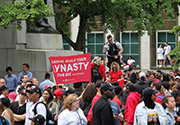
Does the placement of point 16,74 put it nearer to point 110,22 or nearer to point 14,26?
point 14,26

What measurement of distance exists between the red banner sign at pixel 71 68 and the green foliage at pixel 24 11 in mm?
4198

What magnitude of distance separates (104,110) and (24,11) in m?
9.07

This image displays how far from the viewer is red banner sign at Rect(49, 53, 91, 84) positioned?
1362cm

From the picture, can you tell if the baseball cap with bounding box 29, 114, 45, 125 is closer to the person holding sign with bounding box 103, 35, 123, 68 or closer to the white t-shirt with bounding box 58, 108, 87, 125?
the white t-shirt with bounding box 58, 108, 87, 125

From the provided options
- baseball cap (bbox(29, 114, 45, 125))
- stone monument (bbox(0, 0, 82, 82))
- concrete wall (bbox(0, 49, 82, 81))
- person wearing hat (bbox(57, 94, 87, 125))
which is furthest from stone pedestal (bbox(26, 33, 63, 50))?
person wearing hat (bbox(57, 94, 87, 125))

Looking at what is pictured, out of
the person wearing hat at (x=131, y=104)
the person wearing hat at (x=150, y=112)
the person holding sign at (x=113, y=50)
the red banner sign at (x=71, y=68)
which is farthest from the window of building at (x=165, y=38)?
the person wearing hat at (x=150, y=112)

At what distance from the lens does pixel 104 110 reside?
959 centimetres

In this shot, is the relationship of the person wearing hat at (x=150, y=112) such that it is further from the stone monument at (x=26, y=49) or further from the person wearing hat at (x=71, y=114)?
the stone monument at (x=26, y=49)

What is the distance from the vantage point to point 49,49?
2080 centimetres

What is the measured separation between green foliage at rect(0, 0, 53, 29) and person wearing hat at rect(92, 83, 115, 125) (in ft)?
27.4

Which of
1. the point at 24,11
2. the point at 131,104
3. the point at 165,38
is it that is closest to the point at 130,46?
the point at 165,38

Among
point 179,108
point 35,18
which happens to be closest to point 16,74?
point 35,18

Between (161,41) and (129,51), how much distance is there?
258 cm

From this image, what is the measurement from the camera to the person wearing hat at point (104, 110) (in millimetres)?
9602
